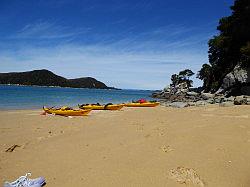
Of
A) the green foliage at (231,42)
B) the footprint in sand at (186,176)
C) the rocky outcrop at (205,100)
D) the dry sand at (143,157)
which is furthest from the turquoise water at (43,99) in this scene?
the footprint in sand at (186,176)

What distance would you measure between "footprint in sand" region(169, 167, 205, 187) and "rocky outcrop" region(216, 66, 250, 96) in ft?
120

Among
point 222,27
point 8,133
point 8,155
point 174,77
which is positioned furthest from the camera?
point 174,77

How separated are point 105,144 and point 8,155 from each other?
3.01 metres

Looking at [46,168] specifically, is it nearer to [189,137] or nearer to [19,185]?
[19,185]

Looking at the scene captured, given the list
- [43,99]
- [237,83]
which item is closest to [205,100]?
[237,83]

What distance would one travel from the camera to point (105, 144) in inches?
391

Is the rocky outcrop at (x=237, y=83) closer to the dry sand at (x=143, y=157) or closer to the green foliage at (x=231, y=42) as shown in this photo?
the green foliage at (x=231, y=42)

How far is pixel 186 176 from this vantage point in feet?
24.2

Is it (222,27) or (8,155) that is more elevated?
(222,27)

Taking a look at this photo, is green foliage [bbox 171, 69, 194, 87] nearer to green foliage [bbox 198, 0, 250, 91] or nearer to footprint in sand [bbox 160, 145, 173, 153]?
green foliage [bbox 198, 0, 250, 91]

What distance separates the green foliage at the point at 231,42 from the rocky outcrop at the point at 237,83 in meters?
1.15

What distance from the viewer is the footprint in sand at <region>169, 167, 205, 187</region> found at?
7109 millimetres

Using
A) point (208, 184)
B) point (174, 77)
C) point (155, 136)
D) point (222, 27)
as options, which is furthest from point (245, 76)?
point (174, 77)

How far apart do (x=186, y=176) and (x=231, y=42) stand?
149ft
